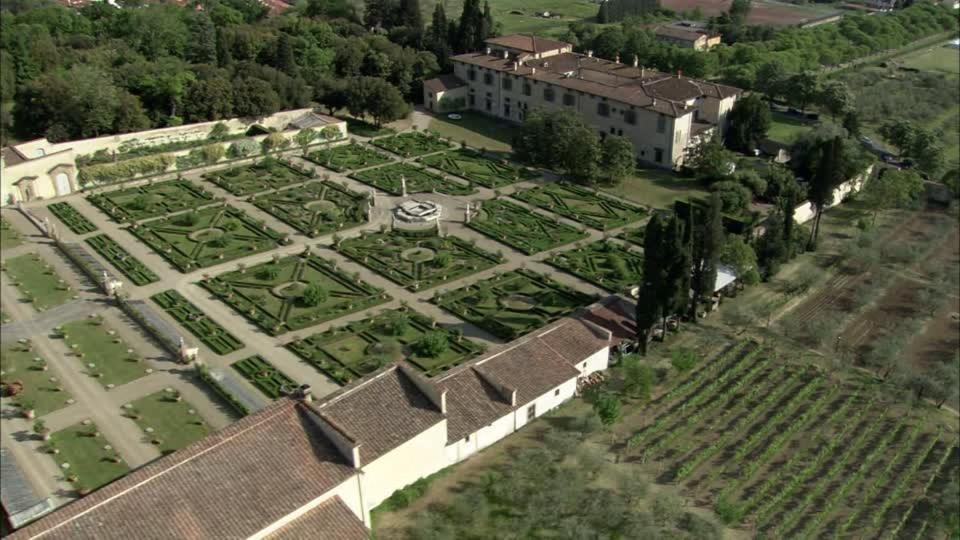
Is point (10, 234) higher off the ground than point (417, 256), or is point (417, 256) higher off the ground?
point (10, 234)

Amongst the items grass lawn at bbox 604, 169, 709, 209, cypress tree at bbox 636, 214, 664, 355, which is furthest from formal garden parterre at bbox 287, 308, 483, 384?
A: grass lawn at bbox 604, 169, 709, 209

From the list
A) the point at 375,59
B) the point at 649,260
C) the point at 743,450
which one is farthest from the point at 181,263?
the point at 375,59

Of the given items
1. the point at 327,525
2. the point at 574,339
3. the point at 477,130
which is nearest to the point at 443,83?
the point at 477,130

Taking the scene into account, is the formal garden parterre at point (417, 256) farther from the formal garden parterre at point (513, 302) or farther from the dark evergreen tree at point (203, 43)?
the dark evergreen tree at point (203, 43)

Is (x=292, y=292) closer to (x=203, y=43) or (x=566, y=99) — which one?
(x=566, y=99)

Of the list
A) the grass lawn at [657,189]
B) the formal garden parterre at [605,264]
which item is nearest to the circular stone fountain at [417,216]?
the formal garden parterre at [605,264]

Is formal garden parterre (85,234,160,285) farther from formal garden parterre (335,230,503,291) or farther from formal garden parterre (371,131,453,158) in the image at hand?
formal garden parterre (371,131,453,158)
